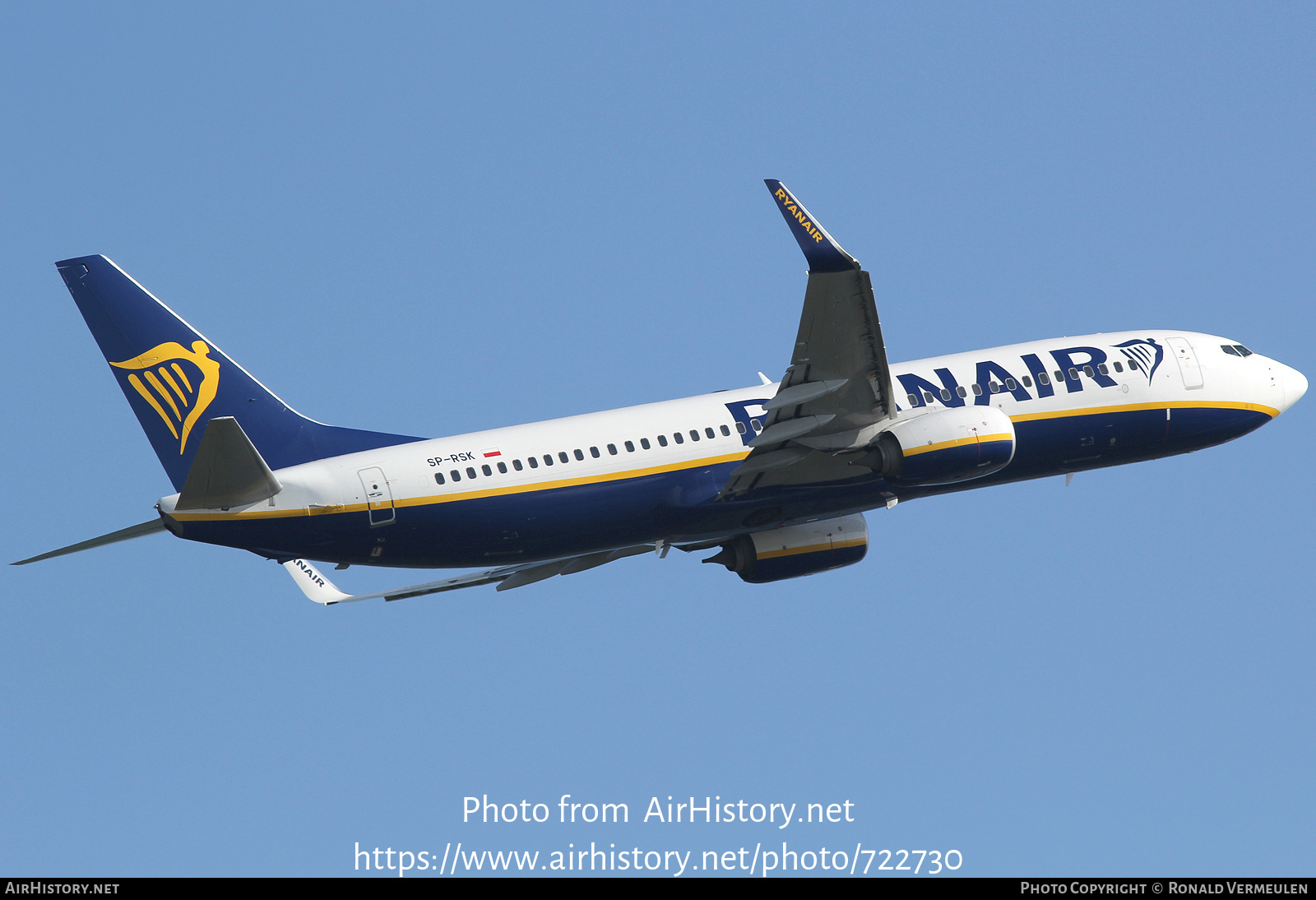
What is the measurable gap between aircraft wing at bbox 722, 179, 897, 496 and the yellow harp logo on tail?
12.1 meters

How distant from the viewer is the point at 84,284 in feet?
107

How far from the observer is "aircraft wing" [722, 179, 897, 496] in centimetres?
3041

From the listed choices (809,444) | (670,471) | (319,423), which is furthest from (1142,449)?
(319,423)

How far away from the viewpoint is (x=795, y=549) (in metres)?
40.2

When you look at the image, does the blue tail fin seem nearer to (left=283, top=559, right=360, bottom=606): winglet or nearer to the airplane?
the airplane

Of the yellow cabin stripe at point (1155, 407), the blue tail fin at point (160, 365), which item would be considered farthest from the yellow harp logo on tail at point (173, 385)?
the yellow cabin stripe at point (1155, 407)

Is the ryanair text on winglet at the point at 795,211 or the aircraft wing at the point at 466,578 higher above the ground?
the ryanair text on winglet at the point at 795,211

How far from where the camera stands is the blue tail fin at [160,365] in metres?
32.8

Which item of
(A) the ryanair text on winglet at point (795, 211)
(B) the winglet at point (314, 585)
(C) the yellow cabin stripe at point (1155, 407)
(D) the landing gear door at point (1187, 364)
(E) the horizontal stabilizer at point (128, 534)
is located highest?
(D) the landing gear door at point (1187, 364)

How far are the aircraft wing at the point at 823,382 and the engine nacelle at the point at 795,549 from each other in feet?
13.7

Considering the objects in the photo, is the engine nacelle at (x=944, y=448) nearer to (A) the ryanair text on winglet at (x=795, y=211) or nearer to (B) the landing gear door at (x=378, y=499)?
(A) the ryanair text on winglet at (x=795, y=211)

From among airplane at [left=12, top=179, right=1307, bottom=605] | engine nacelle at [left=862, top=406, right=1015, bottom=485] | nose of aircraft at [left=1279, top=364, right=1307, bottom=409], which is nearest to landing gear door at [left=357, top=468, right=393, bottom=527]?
airplane at [left=12, top=179, right=1307, bottom=605]

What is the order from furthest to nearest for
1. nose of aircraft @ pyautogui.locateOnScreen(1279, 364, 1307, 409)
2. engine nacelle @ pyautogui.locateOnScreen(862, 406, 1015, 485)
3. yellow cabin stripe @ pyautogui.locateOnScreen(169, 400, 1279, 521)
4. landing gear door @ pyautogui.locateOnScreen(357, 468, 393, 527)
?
nose of aircraft @ pyautogui.locateOnScreen(1279, 364, 1307, 409) < engine nacelle @ pyautogui.locateOnScreen(862, 406, 1015, 485) < landing gear door @ pyautogui.locateOnScreen(357, 468, 393, 527) < yellow cabin stripe @ pyautogui.locateOnScreen(169, 400, 1279, 521)
